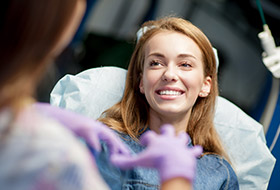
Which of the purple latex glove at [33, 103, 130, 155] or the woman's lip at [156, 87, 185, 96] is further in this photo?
the woman's lip at [156, 87, 185, 96]

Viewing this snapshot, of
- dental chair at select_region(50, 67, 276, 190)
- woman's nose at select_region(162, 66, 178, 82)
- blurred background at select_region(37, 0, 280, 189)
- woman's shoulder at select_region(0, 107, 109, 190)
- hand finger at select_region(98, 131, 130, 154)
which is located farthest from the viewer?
blurred background at select_region(37, 0, 280, 189)

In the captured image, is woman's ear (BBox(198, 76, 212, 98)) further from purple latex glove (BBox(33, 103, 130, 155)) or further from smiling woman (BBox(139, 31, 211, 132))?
purple latex glove (BBox(33, 103, 130, 155))

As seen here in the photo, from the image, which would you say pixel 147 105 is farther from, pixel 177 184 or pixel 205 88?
pixel 177 184

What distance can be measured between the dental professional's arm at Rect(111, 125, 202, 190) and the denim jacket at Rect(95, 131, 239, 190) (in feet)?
0.94

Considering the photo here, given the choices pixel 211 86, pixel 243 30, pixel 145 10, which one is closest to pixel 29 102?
pixel 211 86

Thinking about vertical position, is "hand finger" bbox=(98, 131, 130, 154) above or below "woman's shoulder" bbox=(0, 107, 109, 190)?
below

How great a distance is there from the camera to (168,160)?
625 mm

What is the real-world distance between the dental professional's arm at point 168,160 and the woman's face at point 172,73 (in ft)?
1.46

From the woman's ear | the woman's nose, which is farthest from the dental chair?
the woman's nose

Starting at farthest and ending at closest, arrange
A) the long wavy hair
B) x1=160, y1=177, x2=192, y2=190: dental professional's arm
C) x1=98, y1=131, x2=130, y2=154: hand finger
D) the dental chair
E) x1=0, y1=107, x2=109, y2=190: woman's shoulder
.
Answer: the dental chair < the long wavy hair < x1=98, y1=131, x2=130, y2=154: hand finger < x1=160, y1=177, x2=192, y2=190: dental professional's arm < x1=0, y1=107, x2=109, y2=190: woman's shoulder

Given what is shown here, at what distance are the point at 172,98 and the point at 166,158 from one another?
1.65 feet

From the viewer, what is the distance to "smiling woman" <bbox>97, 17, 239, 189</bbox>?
3.69 feet

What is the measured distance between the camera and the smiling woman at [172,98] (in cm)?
112

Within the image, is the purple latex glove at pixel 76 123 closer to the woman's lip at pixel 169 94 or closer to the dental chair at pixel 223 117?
the woman's lip at pixel 169 94
